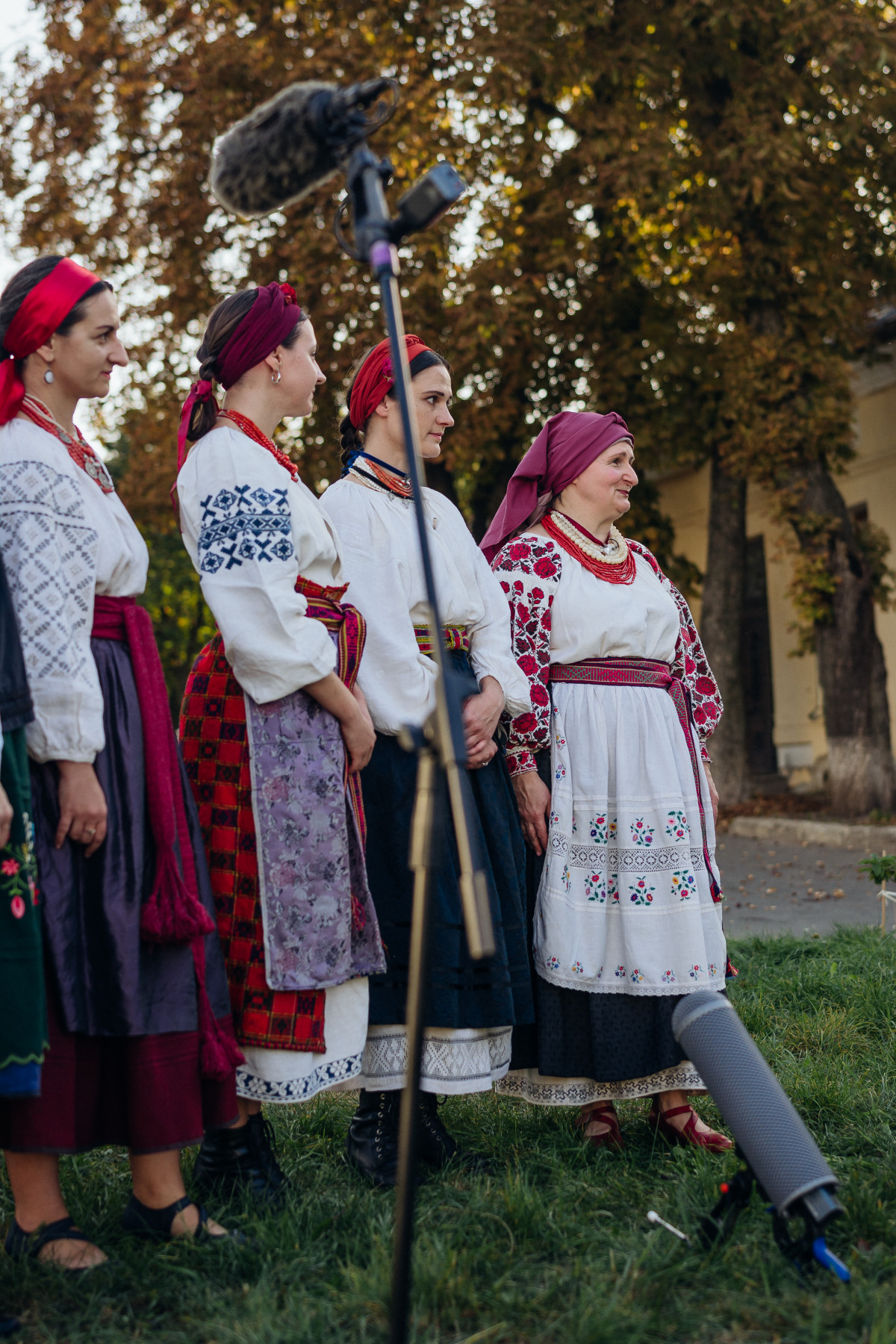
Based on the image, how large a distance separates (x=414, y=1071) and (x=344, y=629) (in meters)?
1.49

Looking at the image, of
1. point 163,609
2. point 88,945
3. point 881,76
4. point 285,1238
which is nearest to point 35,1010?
point 88,945

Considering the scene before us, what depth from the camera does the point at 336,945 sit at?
2.85 metres

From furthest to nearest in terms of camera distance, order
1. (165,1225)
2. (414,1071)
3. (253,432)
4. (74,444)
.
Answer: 1. (253,432)
2. (74,444)
3. (165,1225)
4. (414,1071)

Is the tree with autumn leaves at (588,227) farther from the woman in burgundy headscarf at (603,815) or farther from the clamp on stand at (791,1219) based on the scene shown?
the clamp on stand at (791,1219)

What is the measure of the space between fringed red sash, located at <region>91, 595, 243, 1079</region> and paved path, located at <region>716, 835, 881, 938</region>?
4011 mm

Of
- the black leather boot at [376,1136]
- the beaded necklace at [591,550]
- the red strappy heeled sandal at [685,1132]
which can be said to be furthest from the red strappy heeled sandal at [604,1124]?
the beaded necklace at [591,550]

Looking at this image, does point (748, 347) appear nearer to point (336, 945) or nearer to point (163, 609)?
point (336, 945)

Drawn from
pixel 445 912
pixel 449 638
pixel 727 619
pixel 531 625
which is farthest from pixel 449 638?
pixel 727 619

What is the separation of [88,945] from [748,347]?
10.1 m

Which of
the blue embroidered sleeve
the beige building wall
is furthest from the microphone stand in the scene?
the beige building wall

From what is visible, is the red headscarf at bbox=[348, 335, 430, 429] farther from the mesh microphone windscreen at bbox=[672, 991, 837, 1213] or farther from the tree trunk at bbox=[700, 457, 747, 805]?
the tree trunk at bbox=[700, 457, 747, 805]

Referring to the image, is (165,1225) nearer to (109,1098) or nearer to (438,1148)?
(109,1098)

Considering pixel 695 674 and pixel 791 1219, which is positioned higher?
pixel 695 674

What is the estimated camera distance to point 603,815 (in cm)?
348
